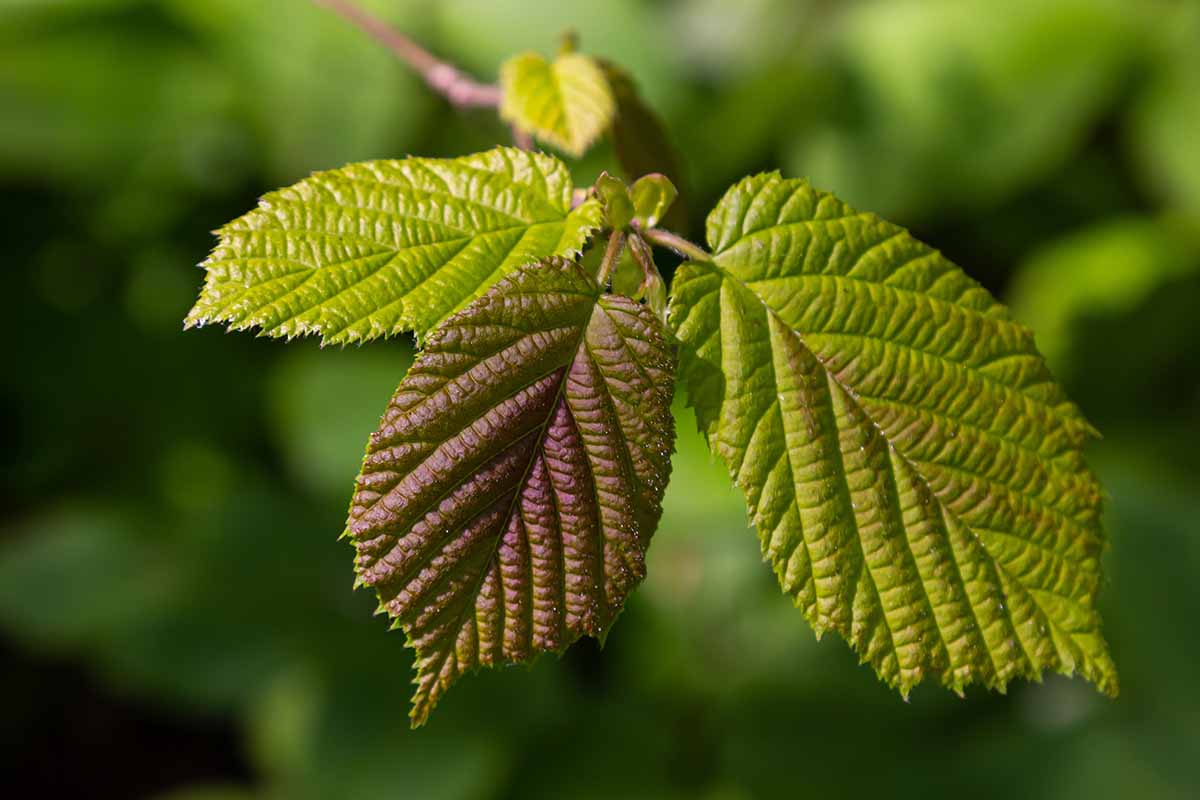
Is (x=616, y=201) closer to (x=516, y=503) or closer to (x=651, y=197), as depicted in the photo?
(x=651, y=197)

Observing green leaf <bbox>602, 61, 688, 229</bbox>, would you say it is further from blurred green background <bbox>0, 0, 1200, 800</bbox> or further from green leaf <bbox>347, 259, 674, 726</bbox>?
blurred green background <bbox>0, 0, 1200, 800</bbox>

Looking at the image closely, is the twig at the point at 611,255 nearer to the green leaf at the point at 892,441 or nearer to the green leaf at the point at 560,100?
the green leaf at the point at 892,441

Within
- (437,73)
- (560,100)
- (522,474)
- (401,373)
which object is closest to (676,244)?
(522,474)

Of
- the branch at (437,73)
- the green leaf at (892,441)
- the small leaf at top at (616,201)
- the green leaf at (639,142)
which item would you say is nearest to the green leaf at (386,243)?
the small leaf at top at (616,201)

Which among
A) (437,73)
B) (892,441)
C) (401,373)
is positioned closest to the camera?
(892,441)

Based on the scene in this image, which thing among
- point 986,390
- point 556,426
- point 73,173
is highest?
point 73,173

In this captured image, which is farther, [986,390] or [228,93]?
[228,93]

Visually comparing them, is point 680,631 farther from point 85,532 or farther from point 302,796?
point 85,532

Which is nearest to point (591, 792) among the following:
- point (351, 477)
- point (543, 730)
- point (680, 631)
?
point (543, 730)
